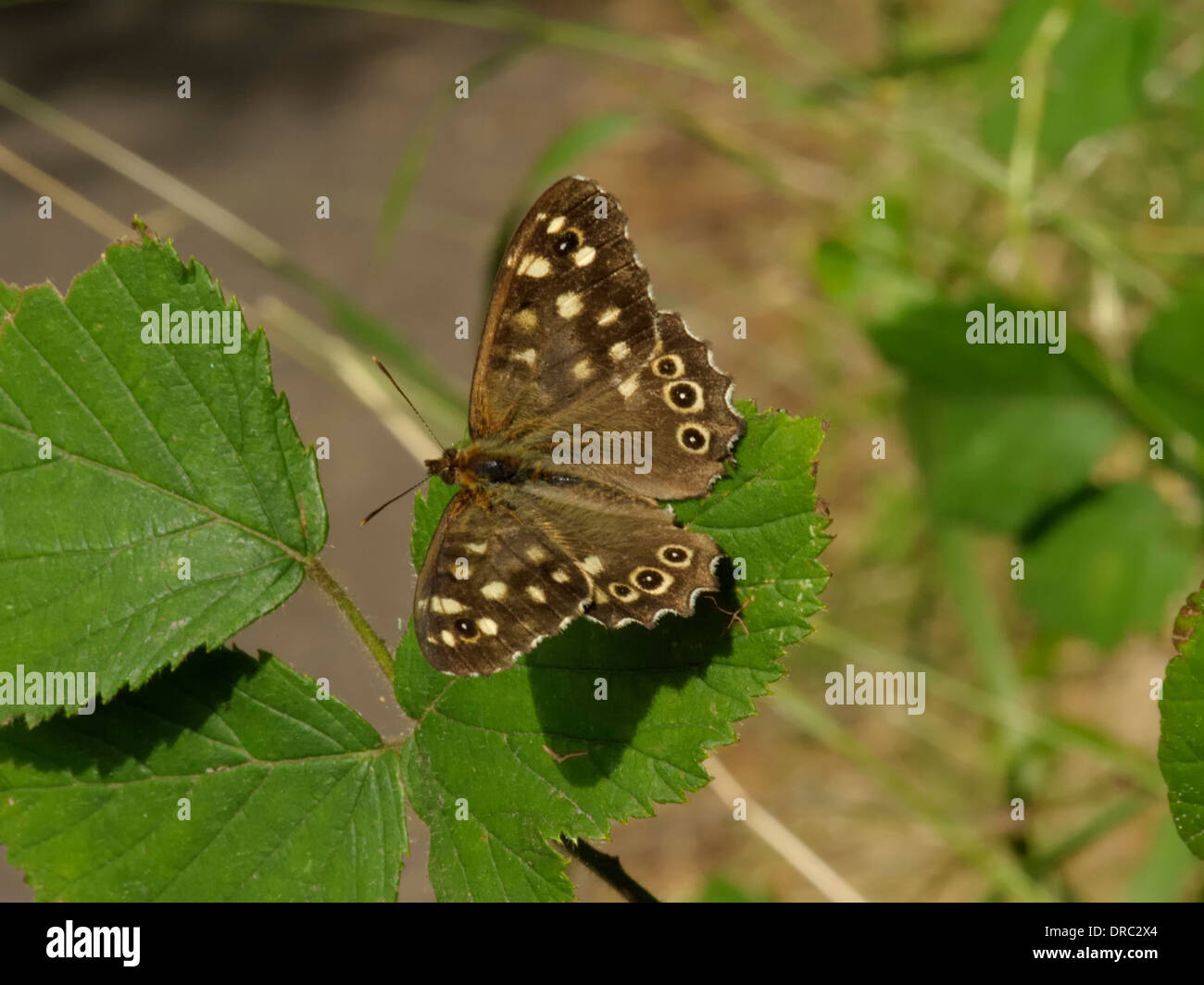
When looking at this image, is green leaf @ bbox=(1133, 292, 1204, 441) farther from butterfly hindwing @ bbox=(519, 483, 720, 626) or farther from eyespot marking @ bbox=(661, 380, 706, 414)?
butterfly hindwing @ bbox=(519, 483, 720, 626)

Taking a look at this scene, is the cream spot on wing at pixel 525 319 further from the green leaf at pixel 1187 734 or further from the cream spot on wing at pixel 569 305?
the green leaf at pixel 1187 734

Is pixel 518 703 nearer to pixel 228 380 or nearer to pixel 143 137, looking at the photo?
pixel 228 380

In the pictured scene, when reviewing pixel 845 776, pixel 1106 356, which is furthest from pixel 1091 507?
pixel 845 776

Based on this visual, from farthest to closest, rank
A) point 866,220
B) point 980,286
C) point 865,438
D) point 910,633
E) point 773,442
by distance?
point 865,438, point 910,633, point 866,220, point 980,286, point 773,442

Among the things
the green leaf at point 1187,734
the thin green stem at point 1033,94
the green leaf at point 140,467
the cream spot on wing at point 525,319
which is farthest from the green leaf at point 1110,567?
the green leaf at point 140,467

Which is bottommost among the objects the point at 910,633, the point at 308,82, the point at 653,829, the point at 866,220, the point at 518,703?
the point at 653,829

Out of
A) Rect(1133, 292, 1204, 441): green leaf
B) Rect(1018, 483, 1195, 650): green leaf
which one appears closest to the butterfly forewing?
Rect(1133, 292, 1204, 441): green leaf
